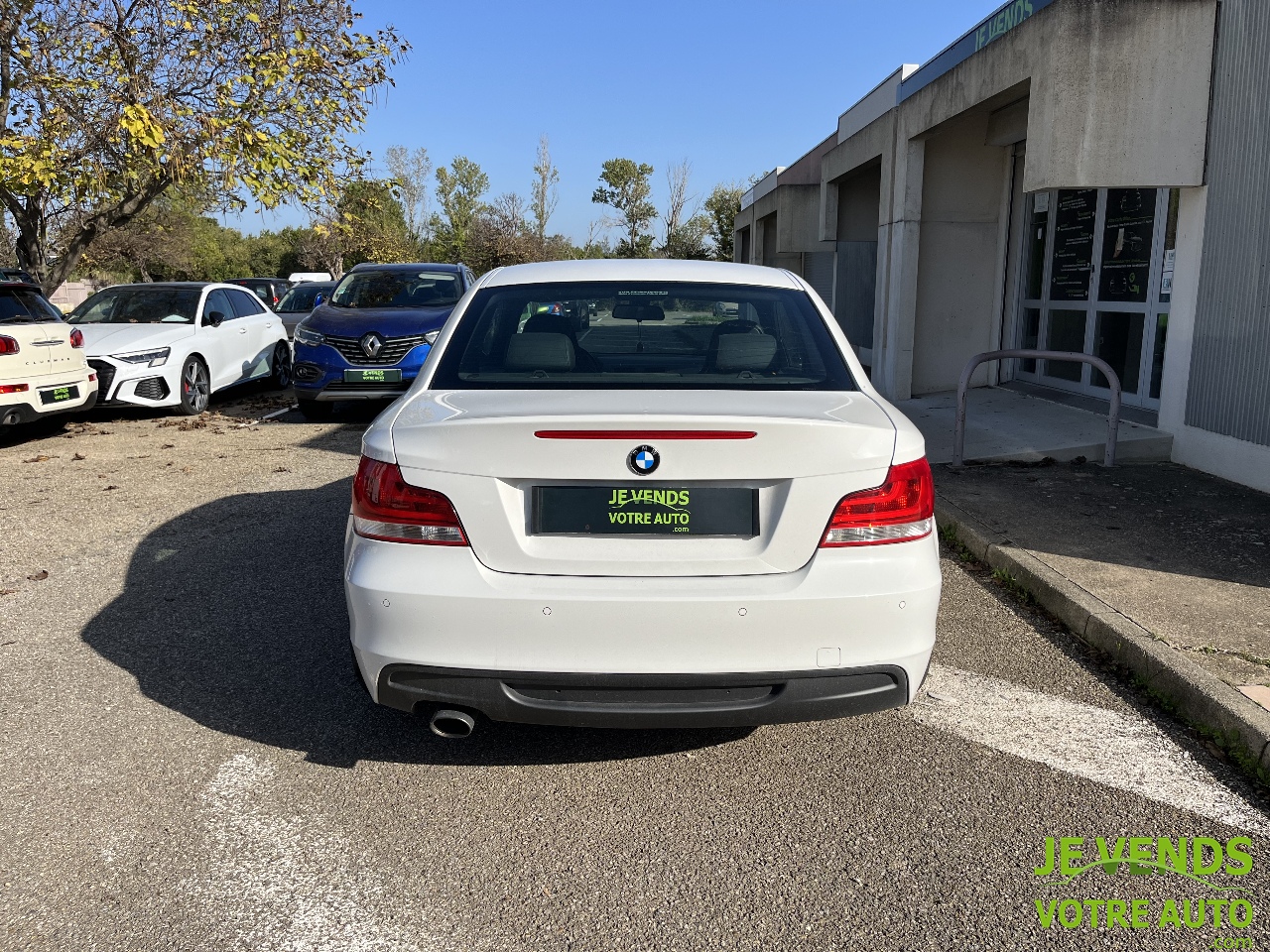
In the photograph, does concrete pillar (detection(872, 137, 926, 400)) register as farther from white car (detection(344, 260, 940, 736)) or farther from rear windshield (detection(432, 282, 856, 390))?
white car (detection(344, 260, 940, 736))

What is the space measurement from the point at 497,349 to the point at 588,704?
1.44 m

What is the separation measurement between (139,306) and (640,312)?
10814 mm

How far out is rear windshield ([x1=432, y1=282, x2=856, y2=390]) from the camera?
11.6 feet

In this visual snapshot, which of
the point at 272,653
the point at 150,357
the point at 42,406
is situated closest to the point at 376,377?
the point at 150,357

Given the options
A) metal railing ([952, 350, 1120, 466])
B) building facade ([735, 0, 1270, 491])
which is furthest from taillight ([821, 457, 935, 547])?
building facade ([735, 0, 1270, 491])

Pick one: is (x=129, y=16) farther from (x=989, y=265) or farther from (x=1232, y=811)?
(x=1232, y=811)

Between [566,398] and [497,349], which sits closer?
[566,398]

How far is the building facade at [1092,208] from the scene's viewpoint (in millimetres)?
7523

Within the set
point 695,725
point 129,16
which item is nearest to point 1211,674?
point 695,725

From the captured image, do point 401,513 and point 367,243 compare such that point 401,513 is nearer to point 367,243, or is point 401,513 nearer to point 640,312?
point 640,312

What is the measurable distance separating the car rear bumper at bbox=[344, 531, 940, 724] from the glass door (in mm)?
7573

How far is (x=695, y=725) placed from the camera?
298 cm

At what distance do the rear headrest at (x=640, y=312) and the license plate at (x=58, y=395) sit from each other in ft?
25.3

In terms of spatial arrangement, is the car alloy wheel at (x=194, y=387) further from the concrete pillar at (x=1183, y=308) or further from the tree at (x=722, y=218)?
the tree at (x=722, y=218)
